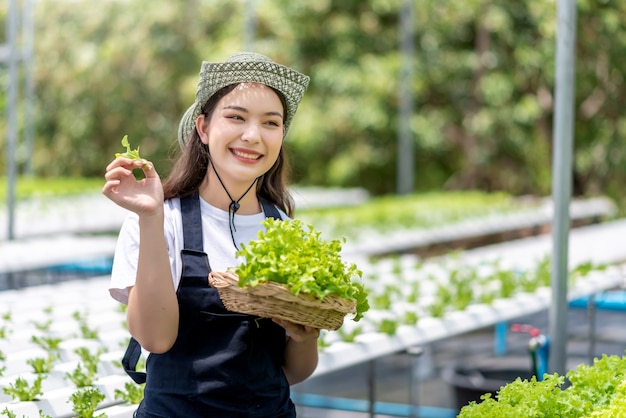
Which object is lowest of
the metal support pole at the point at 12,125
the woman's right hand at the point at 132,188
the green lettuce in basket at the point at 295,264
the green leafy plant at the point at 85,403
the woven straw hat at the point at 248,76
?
the green leafy plant at the point at 85,403

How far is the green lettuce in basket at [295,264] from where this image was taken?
7.19 ft

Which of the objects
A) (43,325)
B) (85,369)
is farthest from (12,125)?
(85,369)

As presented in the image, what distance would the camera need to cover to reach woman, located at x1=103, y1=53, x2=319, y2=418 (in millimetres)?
2217

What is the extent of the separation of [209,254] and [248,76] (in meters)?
0.44

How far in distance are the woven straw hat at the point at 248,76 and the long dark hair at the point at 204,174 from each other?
0.07ft

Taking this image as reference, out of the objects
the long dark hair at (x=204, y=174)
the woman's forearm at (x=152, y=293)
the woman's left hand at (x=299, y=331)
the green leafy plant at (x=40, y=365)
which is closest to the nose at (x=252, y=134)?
the long dark hair at (x=204, y=174)

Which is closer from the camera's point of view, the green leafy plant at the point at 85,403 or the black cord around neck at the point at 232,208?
the black cord around neck at the point at 232,208

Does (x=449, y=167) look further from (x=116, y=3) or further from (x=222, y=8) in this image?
(x=116, y=3)

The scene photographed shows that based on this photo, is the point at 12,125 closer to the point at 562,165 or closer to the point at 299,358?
the point at 562,165

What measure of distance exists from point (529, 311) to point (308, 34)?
18471 millimetres

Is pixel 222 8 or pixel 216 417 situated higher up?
pixel 222 8

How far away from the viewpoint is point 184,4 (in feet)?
102

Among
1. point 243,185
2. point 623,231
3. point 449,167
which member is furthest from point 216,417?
point 449,167

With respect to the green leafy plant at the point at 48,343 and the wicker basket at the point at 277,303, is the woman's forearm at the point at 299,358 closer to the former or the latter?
the wicker basket at the point at 277,303
